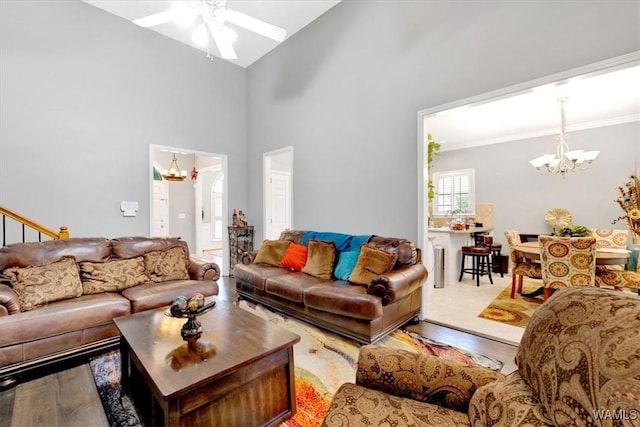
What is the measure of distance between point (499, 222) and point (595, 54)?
457 cm

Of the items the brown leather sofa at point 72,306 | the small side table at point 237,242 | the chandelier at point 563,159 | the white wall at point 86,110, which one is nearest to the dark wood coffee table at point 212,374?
the brown leather sofa at point 72,306

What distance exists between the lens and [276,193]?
596cm

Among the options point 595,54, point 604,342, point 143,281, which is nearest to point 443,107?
point 595,54

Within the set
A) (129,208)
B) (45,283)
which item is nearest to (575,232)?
(45,283)

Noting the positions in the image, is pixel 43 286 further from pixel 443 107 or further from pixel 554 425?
pixel 443 107

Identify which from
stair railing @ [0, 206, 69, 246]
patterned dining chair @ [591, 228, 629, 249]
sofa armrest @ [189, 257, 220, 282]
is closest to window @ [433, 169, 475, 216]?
patterned dining chair @ [591, 228, 629, 249]

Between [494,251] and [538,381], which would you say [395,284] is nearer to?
[538,381]

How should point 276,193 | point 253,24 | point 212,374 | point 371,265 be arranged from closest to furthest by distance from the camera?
point 212,374, point 253,24, point 371,265, point 276,193

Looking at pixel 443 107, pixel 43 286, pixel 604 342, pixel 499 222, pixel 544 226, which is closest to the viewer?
pixel 604 342

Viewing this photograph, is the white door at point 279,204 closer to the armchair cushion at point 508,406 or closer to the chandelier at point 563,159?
the chandelier at point 563,159

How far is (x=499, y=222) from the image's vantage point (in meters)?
6.21

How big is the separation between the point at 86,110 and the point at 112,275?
2.60m

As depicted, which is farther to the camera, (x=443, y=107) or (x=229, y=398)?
(x=443, y=107)

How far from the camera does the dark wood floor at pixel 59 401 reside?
1670mm
